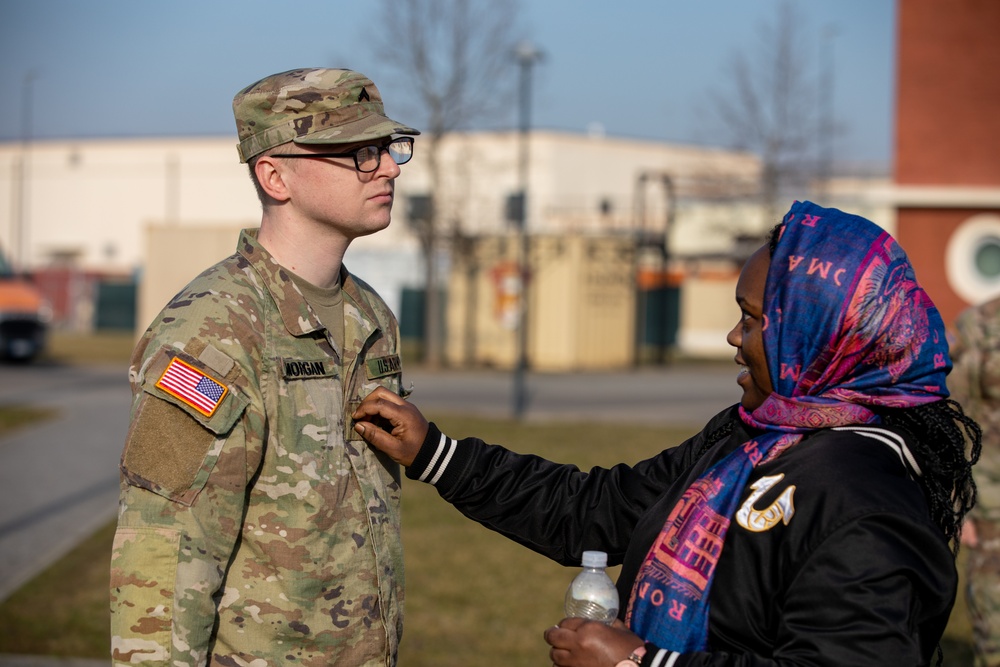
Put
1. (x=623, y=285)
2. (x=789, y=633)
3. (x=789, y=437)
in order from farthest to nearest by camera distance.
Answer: (x=623, y=285)
(x=789, y=437)
(x=789, y=633)

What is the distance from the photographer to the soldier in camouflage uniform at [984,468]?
5.16 metres

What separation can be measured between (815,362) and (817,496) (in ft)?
0.92

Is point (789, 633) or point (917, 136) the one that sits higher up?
point (917, 136)

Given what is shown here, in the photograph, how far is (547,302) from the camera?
27.9 metres

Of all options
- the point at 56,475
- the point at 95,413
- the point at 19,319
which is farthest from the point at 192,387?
the point at 19,319

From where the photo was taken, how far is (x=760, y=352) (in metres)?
2.49

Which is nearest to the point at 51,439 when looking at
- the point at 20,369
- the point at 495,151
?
the point at 20,369

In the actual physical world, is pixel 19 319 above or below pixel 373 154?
below

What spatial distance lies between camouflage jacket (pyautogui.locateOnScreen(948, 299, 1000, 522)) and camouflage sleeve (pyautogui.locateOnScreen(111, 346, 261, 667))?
3958 millimetres

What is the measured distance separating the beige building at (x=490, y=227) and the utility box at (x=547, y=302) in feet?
0.11

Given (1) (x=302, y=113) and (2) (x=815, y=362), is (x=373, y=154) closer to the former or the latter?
(1) (x=302, y=113)

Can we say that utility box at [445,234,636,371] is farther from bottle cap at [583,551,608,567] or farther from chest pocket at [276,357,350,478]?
bottle cap at [583,551,608,567]

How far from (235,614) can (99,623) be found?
4.68 m

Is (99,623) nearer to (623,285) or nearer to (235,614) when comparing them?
(235,614)
